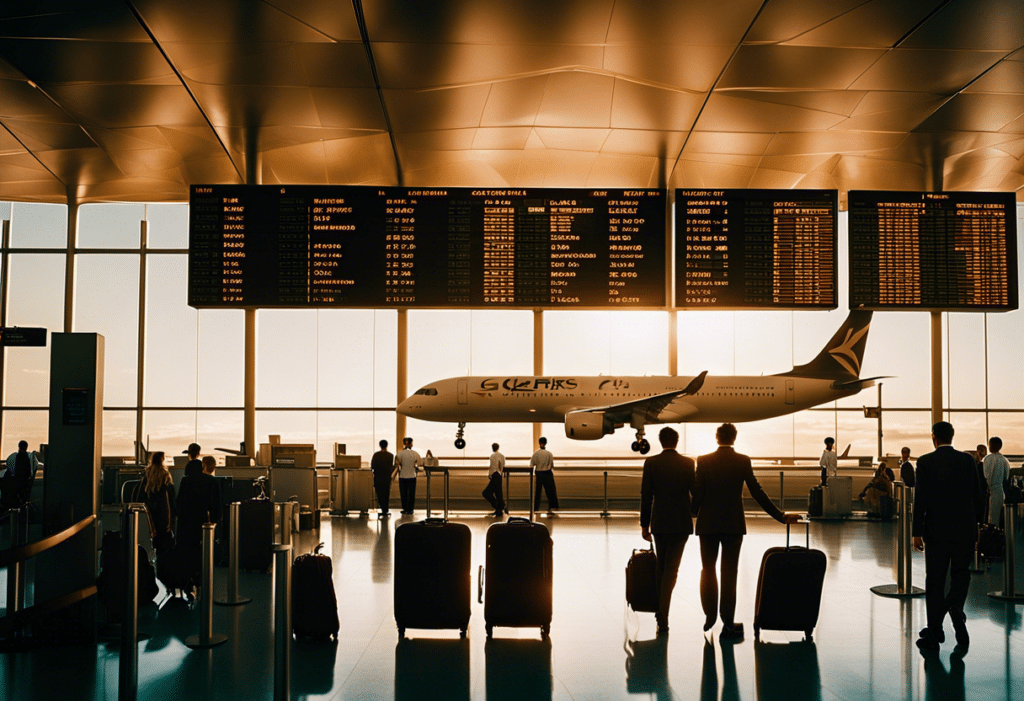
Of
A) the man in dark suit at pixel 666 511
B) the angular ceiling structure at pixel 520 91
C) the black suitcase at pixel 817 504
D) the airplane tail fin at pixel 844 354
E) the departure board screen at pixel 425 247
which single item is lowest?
the black suitcase at pixel 817 504

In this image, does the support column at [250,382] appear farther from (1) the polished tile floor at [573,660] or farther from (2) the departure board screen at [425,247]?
(1) the polished tile floor at [573,660]

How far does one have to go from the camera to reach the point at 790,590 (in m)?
6.20

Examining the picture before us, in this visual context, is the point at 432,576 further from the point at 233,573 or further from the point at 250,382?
the point at 250,382

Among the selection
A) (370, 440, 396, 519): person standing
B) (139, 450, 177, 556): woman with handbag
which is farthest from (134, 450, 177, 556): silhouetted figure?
(370, 440, 396, 519): person standing

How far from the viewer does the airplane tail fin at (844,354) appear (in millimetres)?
20859

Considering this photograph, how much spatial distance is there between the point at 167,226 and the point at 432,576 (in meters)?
19.2

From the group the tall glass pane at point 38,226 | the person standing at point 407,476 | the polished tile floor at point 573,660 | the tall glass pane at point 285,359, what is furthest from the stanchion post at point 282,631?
the tall glass pane at point 38,226

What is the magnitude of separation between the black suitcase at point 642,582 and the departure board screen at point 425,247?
6038 millimetres

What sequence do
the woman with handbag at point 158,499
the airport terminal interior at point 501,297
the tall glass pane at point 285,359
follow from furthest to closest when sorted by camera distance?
the tall glass pane at point 285,359 → the woman with handbag at point 158,499 → the airport terminal interior at point 501,297

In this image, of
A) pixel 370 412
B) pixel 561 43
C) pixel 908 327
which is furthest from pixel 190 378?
pixel 908 327

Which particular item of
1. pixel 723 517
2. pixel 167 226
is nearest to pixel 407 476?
pixel 723 517

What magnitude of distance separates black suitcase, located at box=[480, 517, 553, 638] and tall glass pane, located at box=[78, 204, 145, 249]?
1948 centimetres

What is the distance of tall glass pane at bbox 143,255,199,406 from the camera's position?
2161cm

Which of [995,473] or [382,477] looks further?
[382,477]
